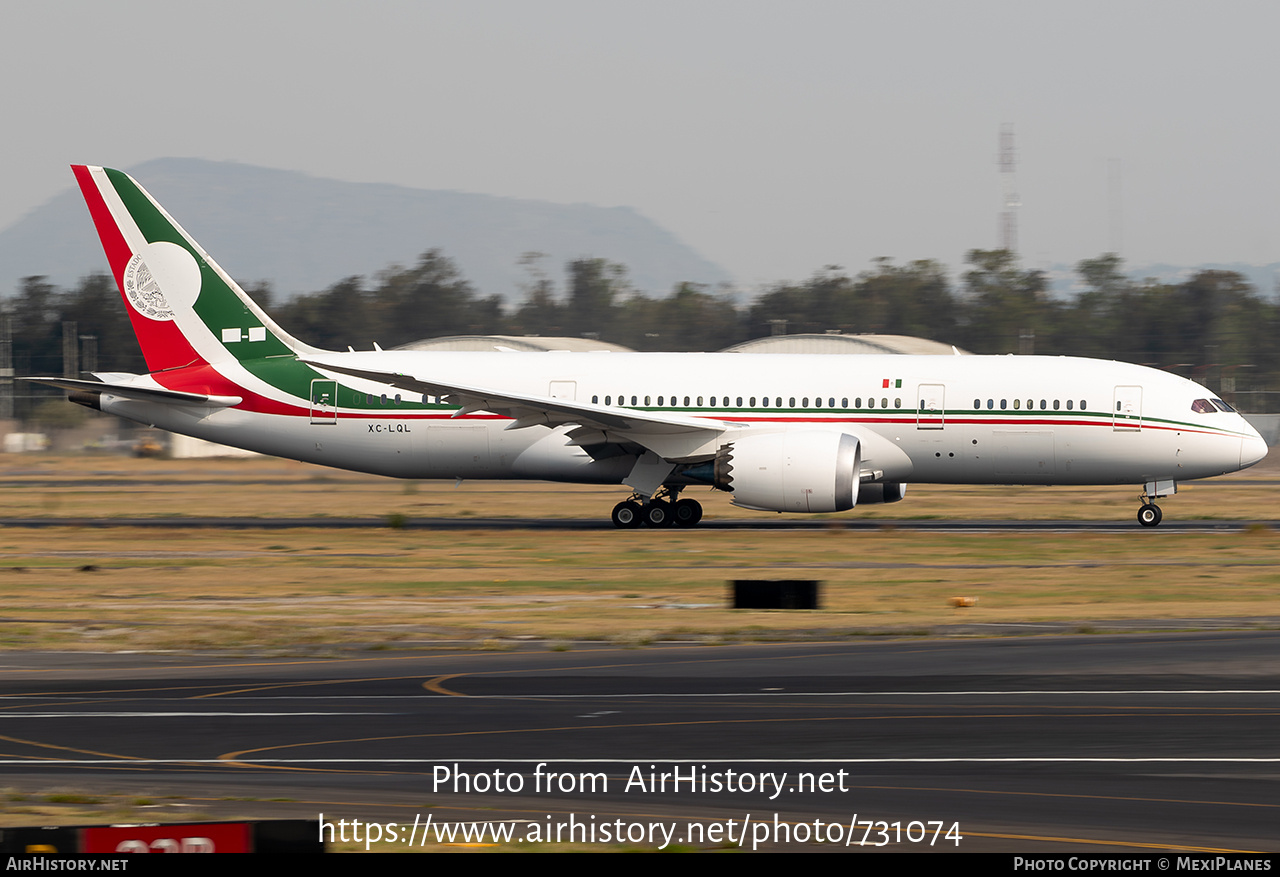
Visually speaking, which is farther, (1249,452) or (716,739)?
(1249,452)

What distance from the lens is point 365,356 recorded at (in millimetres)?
34031

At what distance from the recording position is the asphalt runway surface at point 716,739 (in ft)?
30.5

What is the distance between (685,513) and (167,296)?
1324 centimetres

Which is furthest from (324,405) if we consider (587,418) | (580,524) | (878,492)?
(878,492)

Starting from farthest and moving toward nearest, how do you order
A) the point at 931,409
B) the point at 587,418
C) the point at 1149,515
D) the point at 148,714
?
the point at 1149,515 → the point at 931,409 → the point at 587,418 → the point at 148,714

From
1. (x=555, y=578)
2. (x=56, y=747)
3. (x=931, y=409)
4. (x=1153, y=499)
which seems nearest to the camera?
(x=56, y=747)

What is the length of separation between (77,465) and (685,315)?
70435 millimetres

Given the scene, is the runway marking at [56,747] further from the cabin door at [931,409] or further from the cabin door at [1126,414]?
the cabin door at [1126,414]

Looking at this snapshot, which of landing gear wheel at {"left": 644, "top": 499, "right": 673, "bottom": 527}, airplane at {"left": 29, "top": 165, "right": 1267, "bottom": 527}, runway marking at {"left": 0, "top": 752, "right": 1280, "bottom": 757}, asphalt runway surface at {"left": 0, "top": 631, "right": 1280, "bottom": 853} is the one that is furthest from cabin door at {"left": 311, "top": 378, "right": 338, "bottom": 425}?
runway marking at {"left": 0, "top": 752, "right": 1280, "bottom": 757}

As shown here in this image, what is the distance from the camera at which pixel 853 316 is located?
11606 cm

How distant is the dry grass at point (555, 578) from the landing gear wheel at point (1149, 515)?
79 cm

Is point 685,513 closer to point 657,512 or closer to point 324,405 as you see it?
point 657,512

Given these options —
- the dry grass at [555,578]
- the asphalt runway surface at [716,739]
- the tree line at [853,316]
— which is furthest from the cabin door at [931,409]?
the tree line at [853,316]

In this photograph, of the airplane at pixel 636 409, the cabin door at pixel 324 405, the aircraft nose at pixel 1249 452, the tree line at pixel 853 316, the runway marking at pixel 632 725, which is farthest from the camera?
the tree line at pixel 853 316
